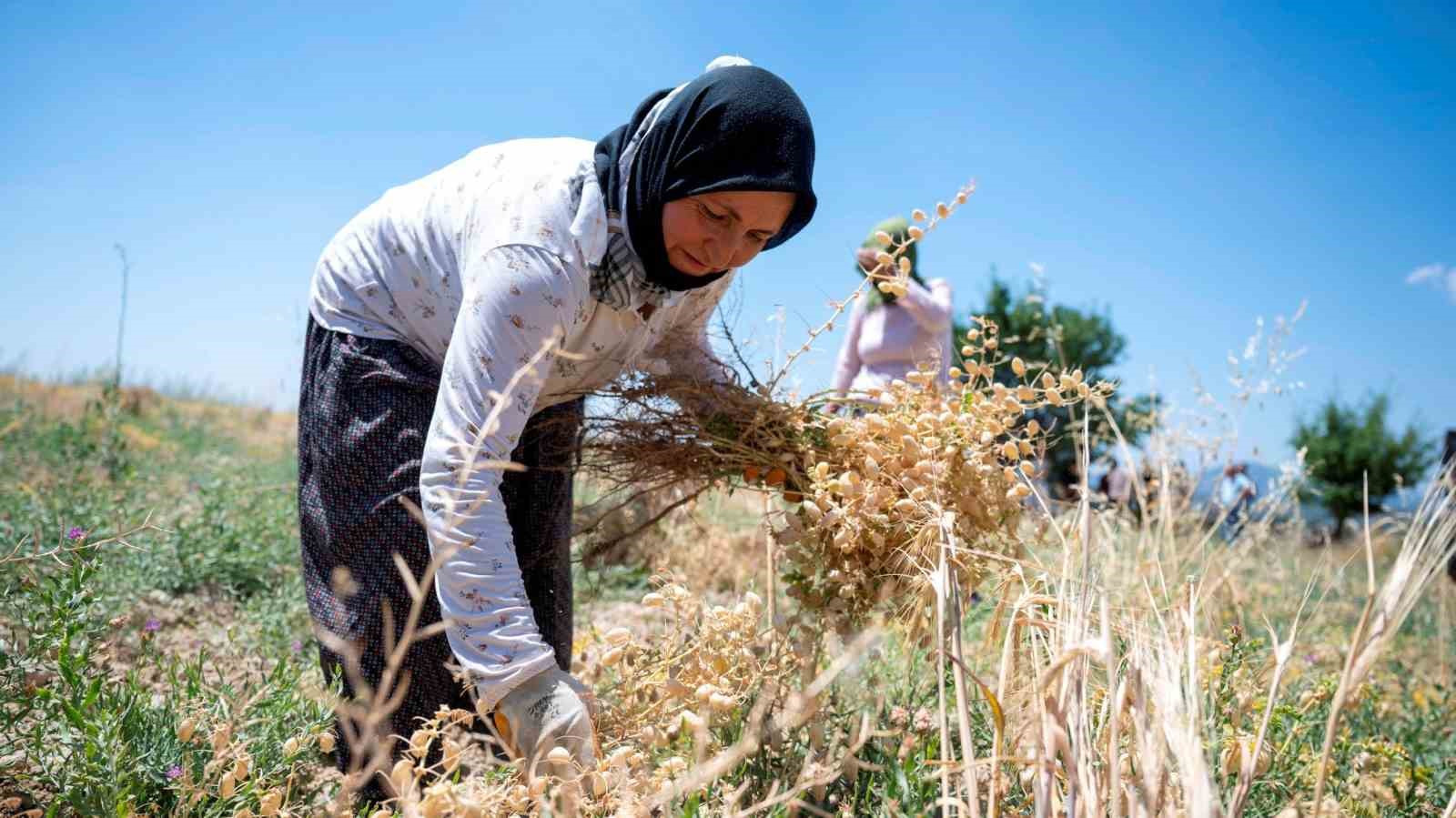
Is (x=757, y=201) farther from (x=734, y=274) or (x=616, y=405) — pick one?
(x=616, y=405)

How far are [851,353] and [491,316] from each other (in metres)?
2.48

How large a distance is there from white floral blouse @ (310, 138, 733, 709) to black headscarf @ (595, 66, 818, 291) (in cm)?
7

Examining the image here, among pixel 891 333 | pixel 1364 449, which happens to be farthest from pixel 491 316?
pixel 1364 449

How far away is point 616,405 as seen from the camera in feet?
6.29

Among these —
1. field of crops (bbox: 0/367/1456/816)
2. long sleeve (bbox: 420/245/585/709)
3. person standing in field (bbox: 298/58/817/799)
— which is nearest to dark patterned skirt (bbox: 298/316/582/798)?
person standing in field (bbox: 298/58/817/799)

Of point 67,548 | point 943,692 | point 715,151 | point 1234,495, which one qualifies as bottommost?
point 943,692

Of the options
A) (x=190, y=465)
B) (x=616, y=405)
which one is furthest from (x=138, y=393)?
(x=616, y=405)

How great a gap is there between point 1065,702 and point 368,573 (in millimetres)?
1199

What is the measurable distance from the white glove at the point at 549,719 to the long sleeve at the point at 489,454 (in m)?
0.03

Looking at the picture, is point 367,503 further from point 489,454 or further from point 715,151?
point 715,151

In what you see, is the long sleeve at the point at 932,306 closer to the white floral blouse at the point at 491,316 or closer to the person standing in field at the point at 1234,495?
the person standing in field at the point at 1234,495

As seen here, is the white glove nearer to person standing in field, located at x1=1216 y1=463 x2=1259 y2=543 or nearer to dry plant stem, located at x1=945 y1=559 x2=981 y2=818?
dry plant stem, located at x1=945 y1=559 x2=981 y2=818

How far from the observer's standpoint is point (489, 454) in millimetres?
1309

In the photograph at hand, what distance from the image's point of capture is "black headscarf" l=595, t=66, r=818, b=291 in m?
1.44
